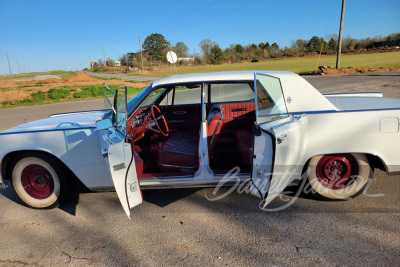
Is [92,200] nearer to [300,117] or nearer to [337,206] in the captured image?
[300,117]

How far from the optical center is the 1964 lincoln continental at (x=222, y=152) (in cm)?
266

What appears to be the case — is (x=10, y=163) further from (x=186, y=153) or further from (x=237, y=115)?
(x=237, y=115)

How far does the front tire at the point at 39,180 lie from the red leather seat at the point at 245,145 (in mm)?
2099

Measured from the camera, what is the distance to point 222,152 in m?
3.75

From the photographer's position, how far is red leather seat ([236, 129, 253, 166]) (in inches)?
126

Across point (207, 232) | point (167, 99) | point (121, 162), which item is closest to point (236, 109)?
point (167, 99)

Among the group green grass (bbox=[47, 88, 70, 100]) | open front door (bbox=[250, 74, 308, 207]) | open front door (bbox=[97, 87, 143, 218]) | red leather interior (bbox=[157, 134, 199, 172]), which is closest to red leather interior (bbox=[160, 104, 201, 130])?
red leather interior (bbox=[157, 134, 199, 172])

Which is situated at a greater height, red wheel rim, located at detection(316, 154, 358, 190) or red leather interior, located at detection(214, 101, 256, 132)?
red leather interior, located at detection(214, 101, 256, 132)

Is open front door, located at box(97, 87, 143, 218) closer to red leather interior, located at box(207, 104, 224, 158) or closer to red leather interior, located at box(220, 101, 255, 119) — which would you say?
red leather interior, located at box(207, 104, 224, 158)

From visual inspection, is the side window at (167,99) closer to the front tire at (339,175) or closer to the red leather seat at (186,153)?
the red leather seat at (186,153)

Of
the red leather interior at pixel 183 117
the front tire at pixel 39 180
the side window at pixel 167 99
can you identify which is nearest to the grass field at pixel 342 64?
the red leather interior at pixel 183 117

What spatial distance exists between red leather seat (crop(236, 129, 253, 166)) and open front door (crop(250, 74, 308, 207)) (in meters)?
0.38

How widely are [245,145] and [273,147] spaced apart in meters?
0.90

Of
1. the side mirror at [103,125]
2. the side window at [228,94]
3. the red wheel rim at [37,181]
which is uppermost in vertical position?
the side window at [228,94]
